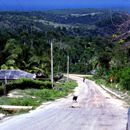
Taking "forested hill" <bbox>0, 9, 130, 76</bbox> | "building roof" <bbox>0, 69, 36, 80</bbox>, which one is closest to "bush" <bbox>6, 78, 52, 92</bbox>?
"building roof" <bbox>0, 69, 36, 80</bbox>

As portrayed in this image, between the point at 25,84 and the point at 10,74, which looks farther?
the point at 10,74

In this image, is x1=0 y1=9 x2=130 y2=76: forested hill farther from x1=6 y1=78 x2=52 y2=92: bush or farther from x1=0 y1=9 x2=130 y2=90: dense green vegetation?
x1=6 y1=78 x2=52 y2=92: bush

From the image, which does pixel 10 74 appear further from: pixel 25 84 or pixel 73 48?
pixel 73 48

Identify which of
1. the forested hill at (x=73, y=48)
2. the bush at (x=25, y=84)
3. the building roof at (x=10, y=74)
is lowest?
the bush at (x=25, y=84)

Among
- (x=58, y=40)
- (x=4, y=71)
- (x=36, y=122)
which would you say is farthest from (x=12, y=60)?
(x=58, y=40)

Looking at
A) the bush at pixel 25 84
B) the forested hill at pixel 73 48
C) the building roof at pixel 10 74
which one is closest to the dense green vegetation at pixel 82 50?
the forested hill at pixel 73 48

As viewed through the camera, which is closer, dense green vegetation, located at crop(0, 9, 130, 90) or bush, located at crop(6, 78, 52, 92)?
dense green vegetation, located at crop(0, 9, 130, 90)

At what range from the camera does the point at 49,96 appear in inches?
1793

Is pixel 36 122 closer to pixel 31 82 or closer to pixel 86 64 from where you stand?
pixel 31 82

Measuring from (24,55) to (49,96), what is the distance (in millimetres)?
29453

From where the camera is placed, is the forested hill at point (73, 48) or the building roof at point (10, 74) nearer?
the forested hill at point (73, 48)

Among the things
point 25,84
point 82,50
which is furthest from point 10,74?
point 82,50

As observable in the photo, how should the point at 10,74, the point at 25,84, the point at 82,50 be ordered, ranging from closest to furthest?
the point at 25,84 → the point at 10,74 → the point at 82,50

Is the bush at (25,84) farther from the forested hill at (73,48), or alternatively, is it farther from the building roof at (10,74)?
the forested hill at (73,48)
